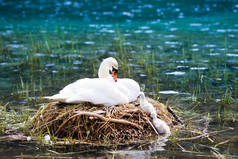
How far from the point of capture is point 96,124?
773cm

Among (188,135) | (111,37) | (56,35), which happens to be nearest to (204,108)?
(188,135)

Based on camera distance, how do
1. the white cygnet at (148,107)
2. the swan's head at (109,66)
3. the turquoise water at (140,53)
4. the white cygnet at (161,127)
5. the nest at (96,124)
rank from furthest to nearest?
the turquoise water at (140,53), the swan's head at (109,66), the white cygnet at (148,107), the white cygnet at (161,127), the nest at (96,124)

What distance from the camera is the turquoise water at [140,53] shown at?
36.9ft

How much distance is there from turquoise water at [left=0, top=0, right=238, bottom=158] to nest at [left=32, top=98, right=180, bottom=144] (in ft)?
3.14

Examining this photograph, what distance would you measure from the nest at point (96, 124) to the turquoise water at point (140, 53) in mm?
956

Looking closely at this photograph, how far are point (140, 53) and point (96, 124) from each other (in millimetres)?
10556

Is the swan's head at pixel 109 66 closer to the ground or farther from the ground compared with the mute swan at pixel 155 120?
farther from the ground

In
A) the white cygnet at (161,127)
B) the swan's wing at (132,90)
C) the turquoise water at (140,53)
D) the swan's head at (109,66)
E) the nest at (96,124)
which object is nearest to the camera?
the nest at (96,124)

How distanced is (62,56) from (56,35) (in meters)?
6.96

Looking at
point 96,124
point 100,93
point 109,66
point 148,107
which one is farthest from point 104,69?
point 96,124

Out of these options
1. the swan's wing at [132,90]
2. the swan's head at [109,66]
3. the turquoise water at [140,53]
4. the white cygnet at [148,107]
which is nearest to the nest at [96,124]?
the white cygnet at [148,107]

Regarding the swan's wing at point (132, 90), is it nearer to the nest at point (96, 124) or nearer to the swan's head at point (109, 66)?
the swan's head at point (109, 66)

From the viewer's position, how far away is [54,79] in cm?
1359

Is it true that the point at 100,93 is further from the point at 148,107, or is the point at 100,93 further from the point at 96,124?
the point at 148,107
